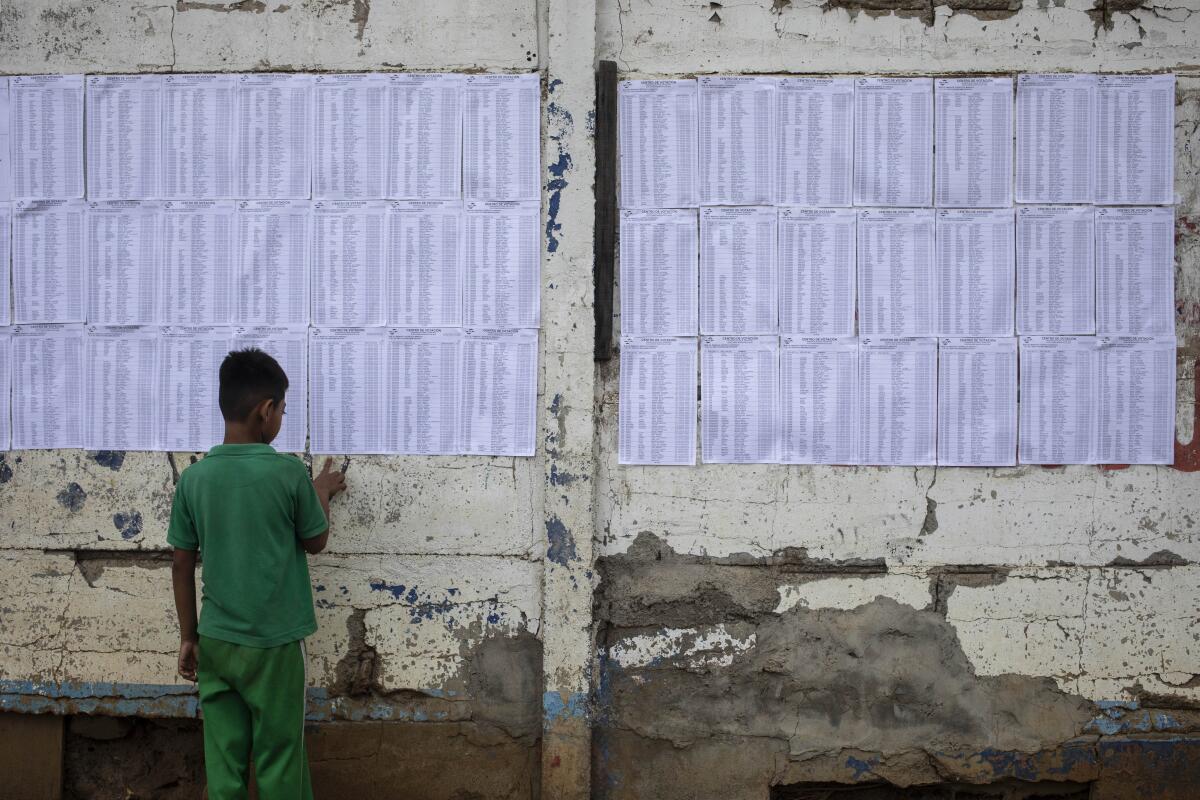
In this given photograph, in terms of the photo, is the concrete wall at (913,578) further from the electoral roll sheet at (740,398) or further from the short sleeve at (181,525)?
the short sleeve at (181,525)

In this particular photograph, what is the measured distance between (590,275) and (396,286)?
775 millimetres

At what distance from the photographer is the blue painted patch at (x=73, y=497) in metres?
3.79

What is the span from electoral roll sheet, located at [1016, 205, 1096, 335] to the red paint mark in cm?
54

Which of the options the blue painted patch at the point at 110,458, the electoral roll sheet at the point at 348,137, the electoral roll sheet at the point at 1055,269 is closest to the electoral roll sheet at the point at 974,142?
the electoral roll sheet at the point at 1055,269

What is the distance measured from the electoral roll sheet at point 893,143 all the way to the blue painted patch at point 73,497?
332cm

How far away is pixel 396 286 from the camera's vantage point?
3.74 meters

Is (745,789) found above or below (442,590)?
below

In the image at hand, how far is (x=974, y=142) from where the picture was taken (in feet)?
12.2

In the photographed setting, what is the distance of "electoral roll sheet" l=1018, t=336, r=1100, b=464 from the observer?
3709mm

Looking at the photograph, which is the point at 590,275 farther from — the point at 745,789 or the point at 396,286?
the point at 745,789

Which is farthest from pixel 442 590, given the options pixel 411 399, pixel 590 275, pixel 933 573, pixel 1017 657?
pixel 1017 657

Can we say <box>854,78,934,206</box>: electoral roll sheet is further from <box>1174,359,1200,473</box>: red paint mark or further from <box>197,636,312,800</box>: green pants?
<box>197,636,312,800</box>: green pants

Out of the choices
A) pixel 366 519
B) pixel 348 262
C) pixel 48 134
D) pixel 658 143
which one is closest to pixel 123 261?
pixel 48 134

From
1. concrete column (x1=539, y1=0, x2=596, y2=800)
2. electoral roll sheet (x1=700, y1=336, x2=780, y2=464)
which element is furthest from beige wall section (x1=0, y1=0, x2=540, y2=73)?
electoral roll sheet (x1=700, y1=336, x2=780, y2=464)
